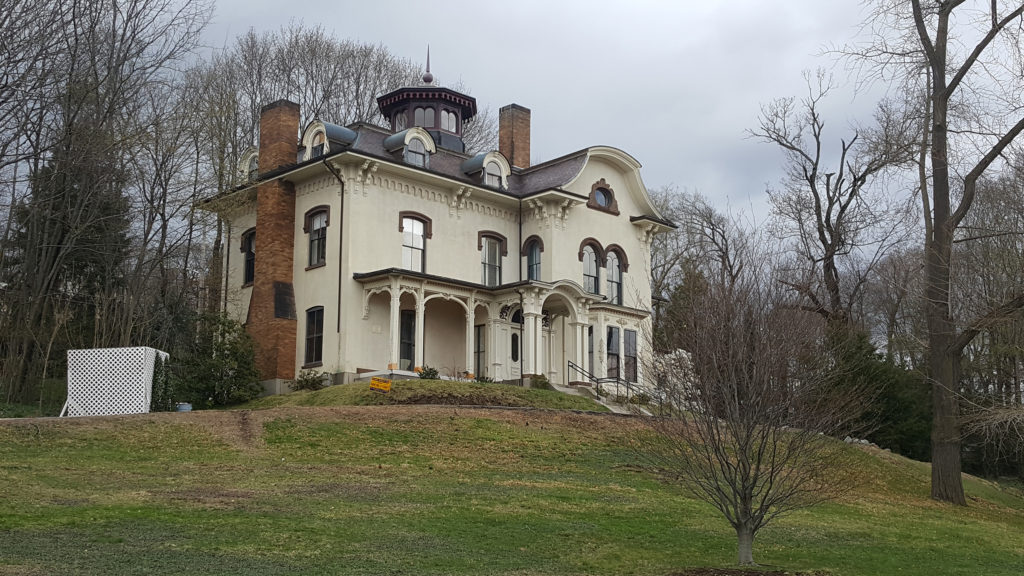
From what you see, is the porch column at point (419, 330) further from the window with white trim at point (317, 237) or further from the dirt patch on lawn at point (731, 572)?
the dirt patch on lawn at point (731, 572)

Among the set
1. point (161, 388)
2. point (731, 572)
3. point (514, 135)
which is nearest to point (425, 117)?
point (514, 135)

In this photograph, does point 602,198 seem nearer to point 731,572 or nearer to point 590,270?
point 590,270

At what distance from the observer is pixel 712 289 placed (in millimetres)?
13852

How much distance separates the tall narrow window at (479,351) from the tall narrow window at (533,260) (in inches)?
92.5

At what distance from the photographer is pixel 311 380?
2828 cm

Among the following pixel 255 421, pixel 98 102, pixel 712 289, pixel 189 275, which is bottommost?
pixel 255 421

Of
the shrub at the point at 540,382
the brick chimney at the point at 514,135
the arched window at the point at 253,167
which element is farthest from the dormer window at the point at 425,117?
the shrub at the point at 540,382

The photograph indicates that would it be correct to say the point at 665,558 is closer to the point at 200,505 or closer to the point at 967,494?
the point at 200,505

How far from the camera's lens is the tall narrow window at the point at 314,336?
29517 mm

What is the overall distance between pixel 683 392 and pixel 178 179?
22215 millimetres

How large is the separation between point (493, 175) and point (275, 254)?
23.8 ft

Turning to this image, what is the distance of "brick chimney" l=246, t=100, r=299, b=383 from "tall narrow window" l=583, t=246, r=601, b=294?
9.25 meters

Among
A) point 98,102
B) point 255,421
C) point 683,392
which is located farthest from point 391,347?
point 683,392

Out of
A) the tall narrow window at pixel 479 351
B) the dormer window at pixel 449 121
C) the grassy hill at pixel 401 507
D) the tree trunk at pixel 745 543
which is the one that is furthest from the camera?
the dormer window at pixel 449 121
